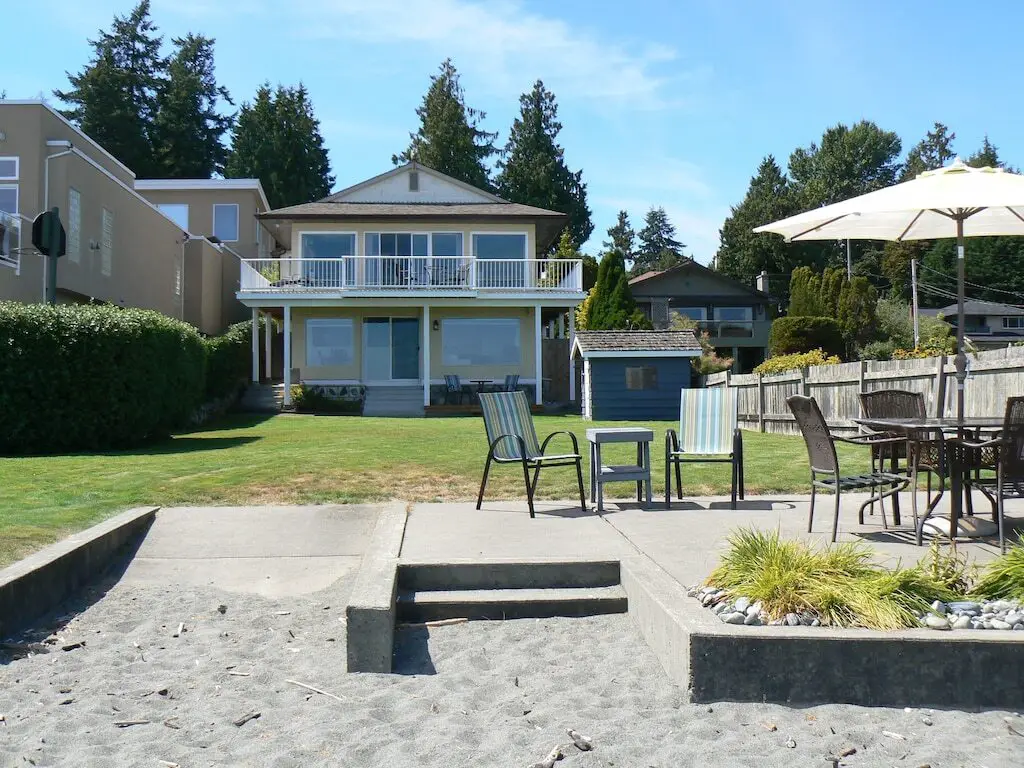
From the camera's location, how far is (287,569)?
19.4ft

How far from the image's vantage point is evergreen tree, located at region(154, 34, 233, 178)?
5100cm

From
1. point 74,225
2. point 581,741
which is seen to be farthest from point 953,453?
point 74,225

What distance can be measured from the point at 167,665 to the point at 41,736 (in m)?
0.92

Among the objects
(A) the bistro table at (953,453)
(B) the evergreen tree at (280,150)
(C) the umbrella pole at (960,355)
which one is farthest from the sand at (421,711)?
(B) the evergreen tree at (280,150)

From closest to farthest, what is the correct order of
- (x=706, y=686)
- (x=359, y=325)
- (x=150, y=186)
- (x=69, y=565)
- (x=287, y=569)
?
(x=706, y=686), (x=69, y=565), (x=287, y=569), (x=359, y=325), (x=150, y=186)

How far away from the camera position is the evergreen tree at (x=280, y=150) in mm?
49188

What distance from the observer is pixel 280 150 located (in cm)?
4931

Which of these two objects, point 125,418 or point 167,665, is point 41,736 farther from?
point 125,418

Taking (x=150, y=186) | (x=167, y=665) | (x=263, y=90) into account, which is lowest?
(x=167, y=665)

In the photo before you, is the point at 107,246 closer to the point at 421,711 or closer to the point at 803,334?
the point at 421,711

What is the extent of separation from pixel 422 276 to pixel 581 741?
75.8 feet

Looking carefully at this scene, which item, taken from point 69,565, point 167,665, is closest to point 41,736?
point 167,665

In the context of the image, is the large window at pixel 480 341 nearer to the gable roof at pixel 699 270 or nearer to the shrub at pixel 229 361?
the shrub at pixel 229 361

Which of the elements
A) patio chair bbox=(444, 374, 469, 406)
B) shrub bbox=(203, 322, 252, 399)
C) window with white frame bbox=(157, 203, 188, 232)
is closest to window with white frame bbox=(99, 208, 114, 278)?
shrub bbox=(203, 322, 252, 399)
